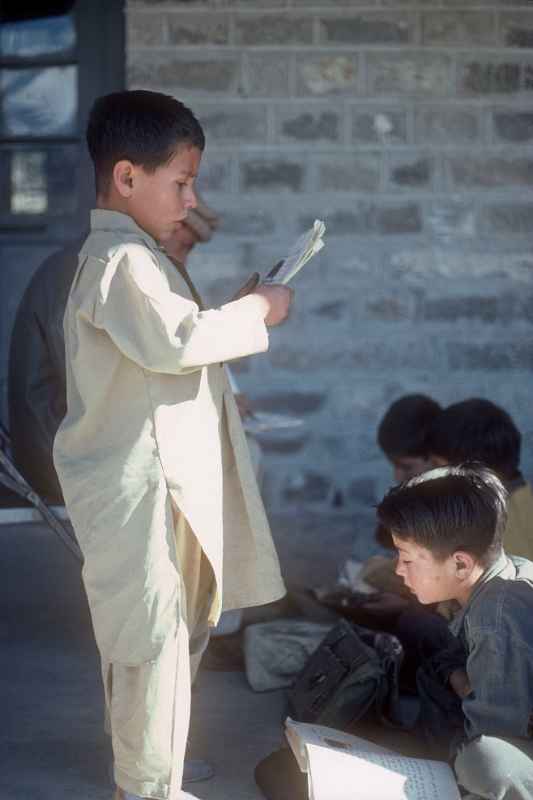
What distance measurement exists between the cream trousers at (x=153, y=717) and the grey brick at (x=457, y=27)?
3.60m

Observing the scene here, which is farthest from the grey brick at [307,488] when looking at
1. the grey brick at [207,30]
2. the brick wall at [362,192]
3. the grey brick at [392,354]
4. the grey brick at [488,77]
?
the grey brick at [207,30]

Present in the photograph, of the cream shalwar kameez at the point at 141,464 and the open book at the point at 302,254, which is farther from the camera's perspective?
the open book at the point at 302,254

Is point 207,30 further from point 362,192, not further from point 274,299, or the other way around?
point 274,299

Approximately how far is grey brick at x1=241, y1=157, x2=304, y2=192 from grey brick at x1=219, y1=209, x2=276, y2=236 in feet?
0.32

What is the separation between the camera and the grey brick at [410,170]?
6109mm

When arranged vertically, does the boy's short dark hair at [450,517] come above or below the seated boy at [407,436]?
above

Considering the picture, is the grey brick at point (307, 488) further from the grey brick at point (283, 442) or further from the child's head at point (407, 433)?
the child's head at point (407, 433)

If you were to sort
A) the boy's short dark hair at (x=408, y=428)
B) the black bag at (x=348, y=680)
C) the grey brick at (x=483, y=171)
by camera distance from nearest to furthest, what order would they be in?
1. the black bag at (x=348, y=680)
2. the boy's short dark hair at (x=408, y=428)
3. the grey brick at (x=483, y=171)

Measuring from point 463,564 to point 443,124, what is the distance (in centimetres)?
320

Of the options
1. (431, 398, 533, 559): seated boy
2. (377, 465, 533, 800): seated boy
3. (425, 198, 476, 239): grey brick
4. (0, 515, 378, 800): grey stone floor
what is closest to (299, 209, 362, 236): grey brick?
(425, 198, 476, 239): grey brick

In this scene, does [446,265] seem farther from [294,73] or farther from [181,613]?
[181,613]

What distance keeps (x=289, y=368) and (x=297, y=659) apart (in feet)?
7.19

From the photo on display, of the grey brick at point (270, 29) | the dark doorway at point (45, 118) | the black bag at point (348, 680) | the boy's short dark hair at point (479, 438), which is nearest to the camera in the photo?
the black bag at point (348, 680)

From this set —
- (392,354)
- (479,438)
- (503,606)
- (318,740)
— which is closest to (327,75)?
(392,354)
